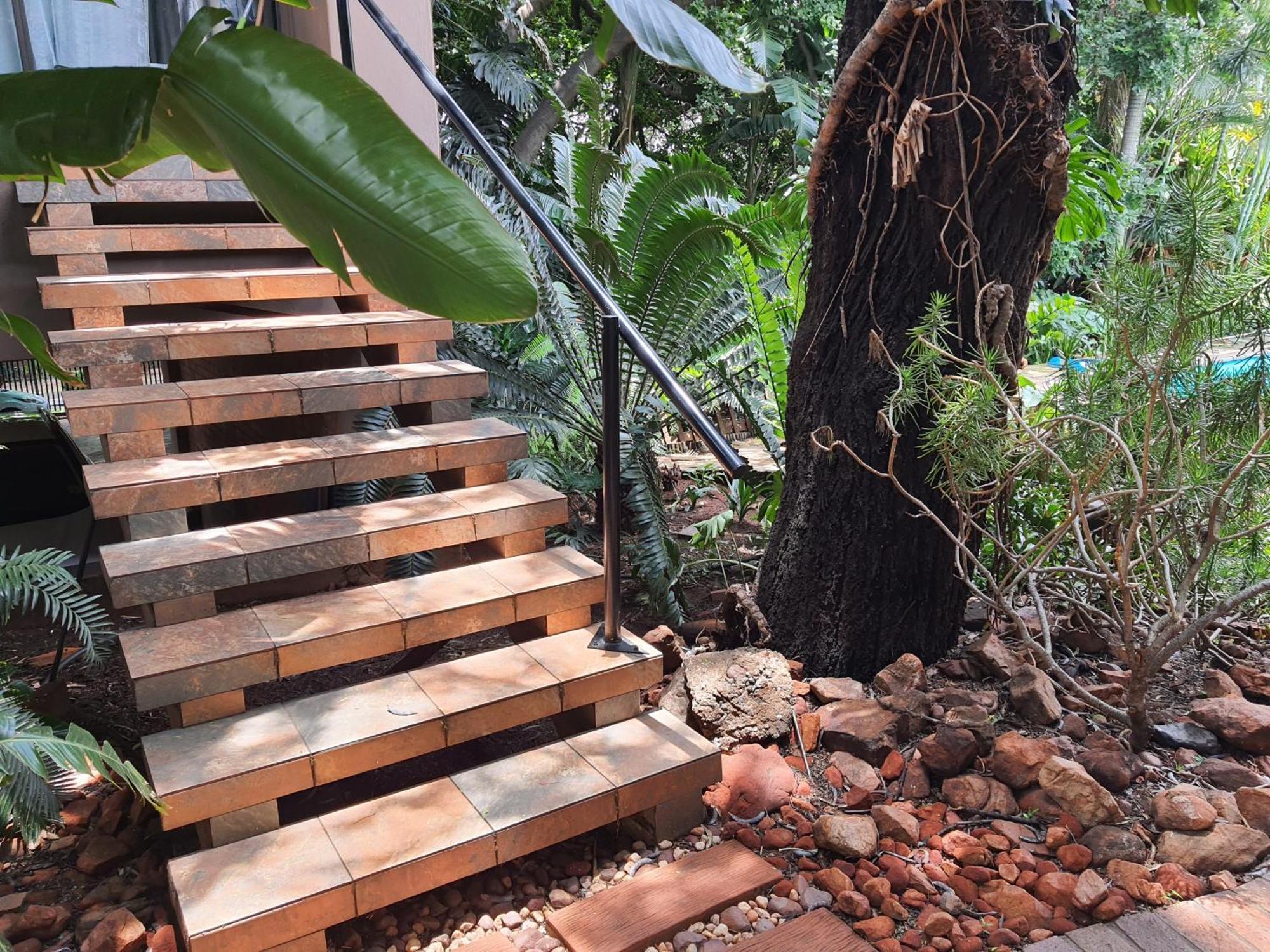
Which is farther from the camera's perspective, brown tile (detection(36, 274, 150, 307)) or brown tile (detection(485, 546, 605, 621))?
brown tile (detection(36, 274, 150, 307))

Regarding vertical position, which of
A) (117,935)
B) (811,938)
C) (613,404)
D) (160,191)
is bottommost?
(811,938)

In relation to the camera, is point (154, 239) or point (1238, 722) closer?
point (1238, 722)

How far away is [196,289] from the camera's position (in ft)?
10.2

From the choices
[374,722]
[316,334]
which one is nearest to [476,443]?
[316,334]

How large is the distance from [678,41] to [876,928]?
5.85 feet

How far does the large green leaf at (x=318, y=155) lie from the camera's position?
0.97 metres

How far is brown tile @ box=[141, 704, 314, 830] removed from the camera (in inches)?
75.7

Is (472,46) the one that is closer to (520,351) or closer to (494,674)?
A: (520,351)

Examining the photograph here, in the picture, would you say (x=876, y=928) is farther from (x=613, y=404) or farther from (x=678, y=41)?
(x=678, y=41)

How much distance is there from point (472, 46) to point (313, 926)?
7.91m

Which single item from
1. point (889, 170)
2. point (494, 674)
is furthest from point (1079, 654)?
point (494, 674)

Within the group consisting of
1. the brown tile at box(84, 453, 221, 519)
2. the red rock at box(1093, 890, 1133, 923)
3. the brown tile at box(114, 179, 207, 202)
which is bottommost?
the red rock at box(1093, 890, 1133, 923)

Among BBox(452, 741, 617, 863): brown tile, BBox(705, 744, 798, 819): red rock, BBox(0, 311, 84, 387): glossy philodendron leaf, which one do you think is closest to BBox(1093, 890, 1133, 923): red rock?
BBox(705, 744, 798, 819): red rock

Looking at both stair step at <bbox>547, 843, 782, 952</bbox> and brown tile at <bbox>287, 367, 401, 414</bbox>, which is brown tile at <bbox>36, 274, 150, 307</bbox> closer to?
brown tile at <bbox>287, 367, 401, 414</bbox>
